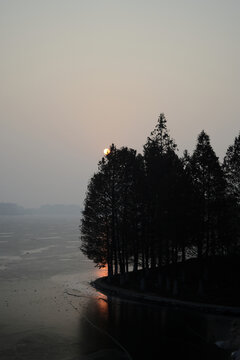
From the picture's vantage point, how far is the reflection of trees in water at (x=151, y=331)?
23.2m

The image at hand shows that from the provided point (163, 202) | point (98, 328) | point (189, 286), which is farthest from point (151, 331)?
point (163, 202)

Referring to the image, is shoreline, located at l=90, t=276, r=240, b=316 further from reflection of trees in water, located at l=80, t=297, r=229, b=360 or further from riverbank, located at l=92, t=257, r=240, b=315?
reflection of trees in water, located at l=80, t=297, r=229, b=360

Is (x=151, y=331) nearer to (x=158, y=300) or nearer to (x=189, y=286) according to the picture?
(x=158, y=300)

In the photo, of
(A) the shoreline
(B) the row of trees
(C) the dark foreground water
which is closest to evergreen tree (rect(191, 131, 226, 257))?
(B) the row of trees

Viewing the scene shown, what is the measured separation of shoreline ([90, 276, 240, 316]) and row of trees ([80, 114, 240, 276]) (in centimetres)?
284

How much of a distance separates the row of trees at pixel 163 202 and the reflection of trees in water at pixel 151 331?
30.8 feet

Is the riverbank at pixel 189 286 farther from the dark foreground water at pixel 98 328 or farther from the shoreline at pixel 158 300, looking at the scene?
the dark foreground water at pixel 98 328

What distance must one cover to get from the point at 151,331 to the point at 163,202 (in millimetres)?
16232

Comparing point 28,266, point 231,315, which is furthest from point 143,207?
point 28,266

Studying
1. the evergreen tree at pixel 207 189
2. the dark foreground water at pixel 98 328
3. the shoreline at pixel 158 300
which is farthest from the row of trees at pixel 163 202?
the dark foreground water at pixel 98 328

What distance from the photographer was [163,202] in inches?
1624

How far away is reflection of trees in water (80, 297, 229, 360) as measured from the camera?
912 inches

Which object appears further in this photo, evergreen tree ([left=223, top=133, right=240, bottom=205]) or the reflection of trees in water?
evergreen tree ([left=223, top=133, right=240, bottom=205])

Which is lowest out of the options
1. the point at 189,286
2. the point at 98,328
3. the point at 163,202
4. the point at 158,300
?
the point at 98,328
